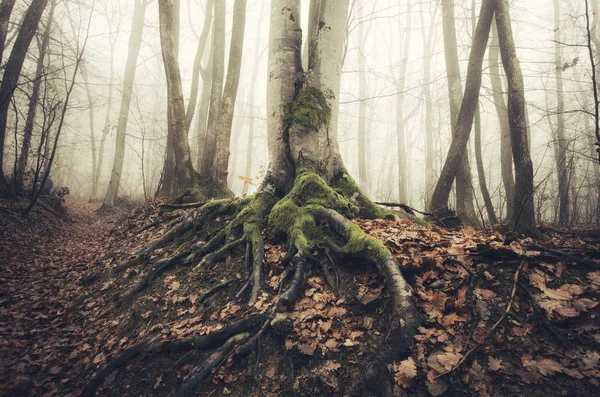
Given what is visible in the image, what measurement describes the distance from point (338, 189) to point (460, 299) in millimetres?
2602

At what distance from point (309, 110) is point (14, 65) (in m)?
8.76

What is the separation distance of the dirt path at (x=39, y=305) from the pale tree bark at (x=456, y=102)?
7.47 meters

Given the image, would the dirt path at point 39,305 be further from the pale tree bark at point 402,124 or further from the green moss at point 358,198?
the pale tree bark at point 402,124

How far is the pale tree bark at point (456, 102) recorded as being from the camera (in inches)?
260

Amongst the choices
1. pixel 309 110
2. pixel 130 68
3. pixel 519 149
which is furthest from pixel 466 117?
pixel 130 68

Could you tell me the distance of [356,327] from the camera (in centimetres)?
230

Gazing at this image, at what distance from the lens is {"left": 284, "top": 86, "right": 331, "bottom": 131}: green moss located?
174 inches

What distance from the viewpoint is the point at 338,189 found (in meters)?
4.49

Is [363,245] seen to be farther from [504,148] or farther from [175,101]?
[504,148]

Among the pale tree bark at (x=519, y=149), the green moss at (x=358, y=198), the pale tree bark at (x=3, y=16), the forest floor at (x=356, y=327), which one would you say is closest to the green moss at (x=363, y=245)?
the forest floor at (x=356, y=327)

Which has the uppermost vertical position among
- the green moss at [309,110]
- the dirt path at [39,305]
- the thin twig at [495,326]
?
the green moss at [309,110]

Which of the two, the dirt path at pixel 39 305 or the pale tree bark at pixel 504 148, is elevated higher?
the pale tree bark at pixel 504 148

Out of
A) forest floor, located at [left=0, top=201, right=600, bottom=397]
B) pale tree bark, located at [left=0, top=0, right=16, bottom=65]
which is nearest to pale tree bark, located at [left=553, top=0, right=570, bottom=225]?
forest floor, located at [left=0, top=201, right=600, bottom=397]

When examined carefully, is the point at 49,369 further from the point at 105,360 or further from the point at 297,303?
the point at 297,303
